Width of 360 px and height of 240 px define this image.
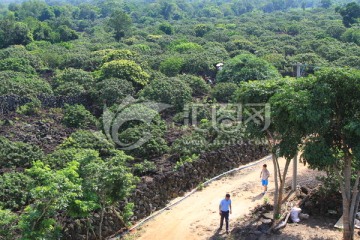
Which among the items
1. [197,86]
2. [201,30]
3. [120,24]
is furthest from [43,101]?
[201,30]

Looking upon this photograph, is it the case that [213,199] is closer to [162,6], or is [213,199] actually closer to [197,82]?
[197,82]

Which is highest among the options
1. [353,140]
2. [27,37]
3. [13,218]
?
[27,37]

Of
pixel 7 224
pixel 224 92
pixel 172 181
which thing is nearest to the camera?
pixel 7 224

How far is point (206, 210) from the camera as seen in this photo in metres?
15.1

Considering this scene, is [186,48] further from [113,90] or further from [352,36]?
[352,36]

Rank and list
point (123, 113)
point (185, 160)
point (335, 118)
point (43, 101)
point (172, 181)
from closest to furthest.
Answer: point (335, 118), point (172, 181), point (185, 160), point (123, 113), point (43, 101)

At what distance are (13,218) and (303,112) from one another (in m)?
7.15

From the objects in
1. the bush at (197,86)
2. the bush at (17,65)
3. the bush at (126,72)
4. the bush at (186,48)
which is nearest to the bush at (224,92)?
the bush at (197,86)

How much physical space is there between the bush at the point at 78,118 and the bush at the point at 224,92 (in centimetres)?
683

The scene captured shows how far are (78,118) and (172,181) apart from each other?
6.35 m

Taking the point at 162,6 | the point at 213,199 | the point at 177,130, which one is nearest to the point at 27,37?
the point at 177,130

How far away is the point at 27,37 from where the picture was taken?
1817 inches

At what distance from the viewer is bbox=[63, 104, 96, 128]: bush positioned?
20.1 metres

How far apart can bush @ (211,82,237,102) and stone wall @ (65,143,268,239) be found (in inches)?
208
